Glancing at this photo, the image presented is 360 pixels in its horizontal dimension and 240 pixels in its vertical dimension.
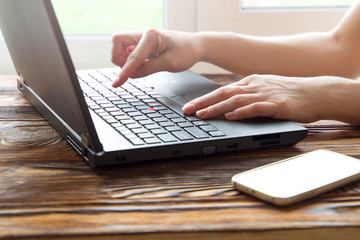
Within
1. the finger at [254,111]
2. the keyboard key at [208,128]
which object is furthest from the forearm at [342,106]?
the keyboard key at [208,128]

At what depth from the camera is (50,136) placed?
0.72 meters

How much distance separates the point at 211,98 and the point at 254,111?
0.07m

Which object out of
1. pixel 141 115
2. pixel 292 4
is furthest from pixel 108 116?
pixel 292 4

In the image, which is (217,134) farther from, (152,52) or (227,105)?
(152,52)

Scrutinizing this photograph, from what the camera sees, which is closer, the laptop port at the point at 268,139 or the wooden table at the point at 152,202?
the wooden table at the point at 152,202

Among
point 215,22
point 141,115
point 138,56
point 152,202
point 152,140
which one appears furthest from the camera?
point 215,22

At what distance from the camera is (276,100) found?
732 millimetres

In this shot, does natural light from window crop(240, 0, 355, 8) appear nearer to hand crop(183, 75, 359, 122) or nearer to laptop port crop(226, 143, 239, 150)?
hand crop(183, 75, 359, 122)

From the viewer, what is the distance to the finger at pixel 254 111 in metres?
0.70

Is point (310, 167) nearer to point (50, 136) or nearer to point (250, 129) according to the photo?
point (250, 129)

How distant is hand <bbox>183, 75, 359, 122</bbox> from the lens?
708 mm

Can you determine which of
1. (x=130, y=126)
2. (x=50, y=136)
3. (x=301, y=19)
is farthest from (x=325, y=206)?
(x=301, y=19)

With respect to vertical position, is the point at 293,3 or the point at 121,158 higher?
the point at 121,158

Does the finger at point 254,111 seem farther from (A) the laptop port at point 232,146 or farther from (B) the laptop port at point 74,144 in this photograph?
(B) the laptop port at point 74,144
